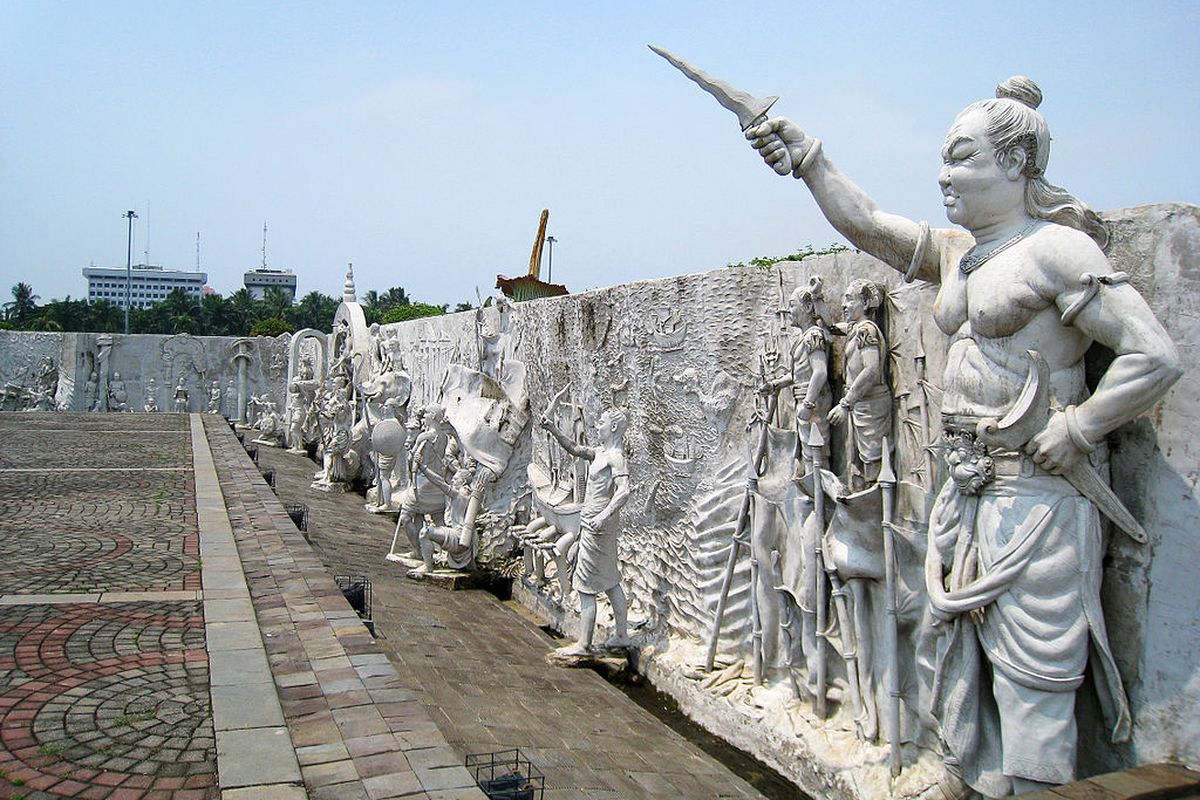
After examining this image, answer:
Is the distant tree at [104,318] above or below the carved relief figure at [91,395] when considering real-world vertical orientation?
above

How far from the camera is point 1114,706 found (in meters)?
3.91

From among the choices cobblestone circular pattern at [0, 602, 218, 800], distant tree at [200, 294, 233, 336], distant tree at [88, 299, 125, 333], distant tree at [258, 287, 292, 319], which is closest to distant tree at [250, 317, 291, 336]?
distant tree at [200, 294, 233, 336]

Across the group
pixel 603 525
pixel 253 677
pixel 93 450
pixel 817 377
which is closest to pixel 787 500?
→ pixel 817 377

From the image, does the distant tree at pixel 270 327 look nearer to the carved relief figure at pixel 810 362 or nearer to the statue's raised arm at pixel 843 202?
the carved relief figure at pixel 810 362

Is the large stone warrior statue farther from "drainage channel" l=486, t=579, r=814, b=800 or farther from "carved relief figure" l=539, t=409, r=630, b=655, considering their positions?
"carved relief figure" l=539, t=409, r=630, b=655

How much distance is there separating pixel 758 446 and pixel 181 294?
6258 cm

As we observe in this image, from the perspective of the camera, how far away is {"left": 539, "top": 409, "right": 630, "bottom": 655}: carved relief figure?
7914 millimetres

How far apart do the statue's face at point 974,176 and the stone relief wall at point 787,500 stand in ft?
1.78

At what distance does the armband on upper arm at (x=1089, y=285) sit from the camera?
3682mm

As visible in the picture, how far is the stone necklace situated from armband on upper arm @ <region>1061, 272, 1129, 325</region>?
376mm

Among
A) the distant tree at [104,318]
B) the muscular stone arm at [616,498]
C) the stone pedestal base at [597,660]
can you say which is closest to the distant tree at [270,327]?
the distant tree at [104,318]

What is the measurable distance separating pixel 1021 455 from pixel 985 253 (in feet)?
2.98

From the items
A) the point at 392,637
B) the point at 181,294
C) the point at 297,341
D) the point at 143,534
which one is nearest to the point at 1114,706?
the point at 392,637

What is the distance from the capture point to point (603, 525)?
7.89 meters
